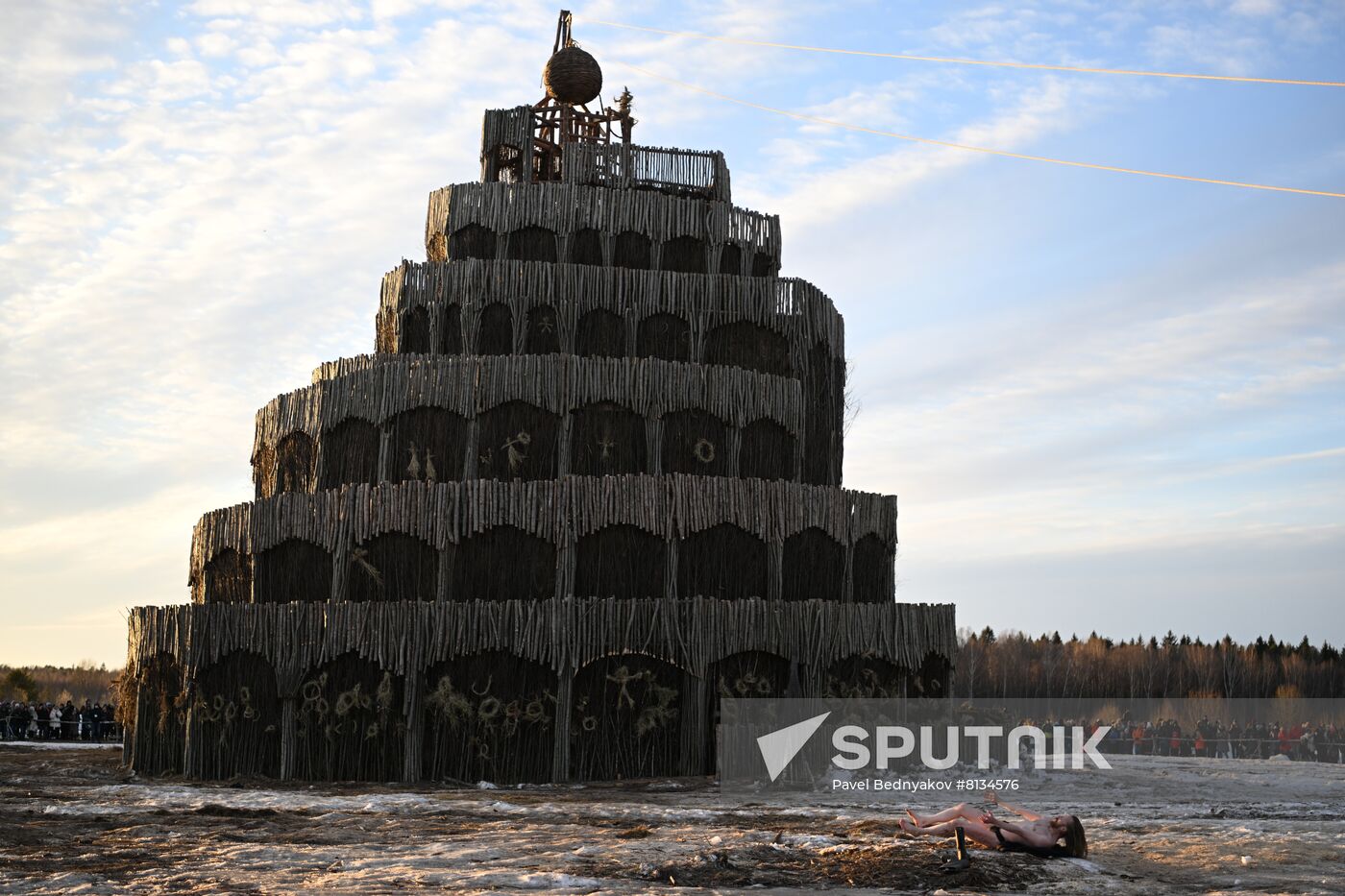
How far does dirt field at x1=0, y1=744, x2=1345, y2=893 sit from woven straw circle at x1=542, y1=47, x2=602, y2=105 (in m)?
22.6

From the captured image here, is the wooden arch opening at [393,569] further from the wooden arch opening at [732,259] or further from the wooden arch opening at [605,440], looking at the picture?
the wooden arch opening at [732,259]

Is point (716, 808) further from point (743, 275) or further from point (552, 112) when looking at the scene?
point (552, 112)

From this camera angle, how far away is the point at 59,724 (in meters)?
45.3

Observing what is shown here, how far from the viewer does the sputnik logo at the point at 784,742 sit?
1028 inches

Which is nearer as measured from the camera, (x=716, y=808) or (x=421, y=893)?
(x=421, y=893)

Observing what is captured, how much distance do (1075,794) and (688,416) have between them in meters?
11.9

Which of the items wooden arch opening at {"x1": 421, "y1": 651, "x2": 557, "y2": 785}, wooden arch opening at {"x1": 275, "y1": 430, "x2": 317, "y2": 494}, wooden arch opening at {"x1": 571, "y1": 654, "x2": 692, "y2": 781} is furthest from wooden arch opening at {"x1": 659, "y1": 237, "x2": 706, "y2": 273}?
wooden arch opening at {"x1": 421, "y1": 651, "x2": 557, "y2": 785}

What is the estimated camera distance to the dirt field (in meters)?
13.3

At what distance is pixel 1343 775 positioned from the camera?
1140 inches

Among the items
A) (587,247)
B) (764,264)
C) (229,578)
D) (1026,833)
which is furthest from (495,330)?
(1026,833)

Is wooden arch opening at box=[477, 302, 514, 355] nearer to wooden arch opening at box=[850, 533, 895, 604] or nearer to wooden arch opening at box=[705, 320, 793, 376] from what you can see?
wooden arch opening at box=[705, 320, 793, 376]

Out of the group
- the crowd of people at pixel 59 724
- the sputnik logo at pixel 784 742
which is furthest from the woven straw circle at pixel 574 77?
the crowd of people at pixel 59 724

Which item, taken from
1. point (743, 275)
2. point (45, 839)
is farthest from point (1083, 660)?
point (45, 839)

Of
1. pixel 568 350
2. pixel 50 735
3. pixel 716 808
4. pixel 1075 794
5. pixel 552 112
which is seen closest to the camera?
pixel 716 808
